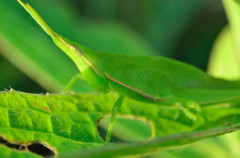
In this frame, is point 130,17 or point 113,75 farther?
point 130,17

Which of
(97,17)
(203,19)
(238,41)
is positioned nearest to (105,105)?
(238,41)

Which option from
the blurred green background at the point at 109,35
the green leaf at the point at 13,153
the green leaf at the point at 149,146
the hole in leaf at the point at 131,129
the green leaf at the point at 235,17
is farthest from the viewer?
the blurred green background at the point at 109,35

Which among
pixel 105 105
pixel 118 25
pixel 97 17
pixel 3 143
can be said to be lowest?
pixel 3 143

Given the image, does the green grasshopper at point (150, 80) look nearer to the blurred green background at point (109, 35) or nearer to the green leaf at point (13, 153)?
the blurred green background at point (109, 35)

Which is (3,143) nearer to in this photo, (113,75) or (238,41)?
(113,75)

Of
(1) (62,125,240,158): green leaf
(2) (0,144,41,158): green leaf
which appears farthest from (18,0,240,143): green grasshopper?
(1) (62,125,240,158): green leaf

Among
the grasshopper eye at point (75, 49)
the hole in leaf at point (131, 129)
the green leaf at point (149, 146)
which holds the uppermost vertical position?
the grasshopper eye at point (75, 49)

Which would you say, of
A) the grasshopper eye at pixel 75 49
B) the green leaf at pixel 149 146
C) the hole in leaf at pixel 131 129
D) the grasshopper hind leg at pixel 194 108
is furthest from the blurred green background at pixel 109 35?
the green leaf at pixel 149 146
